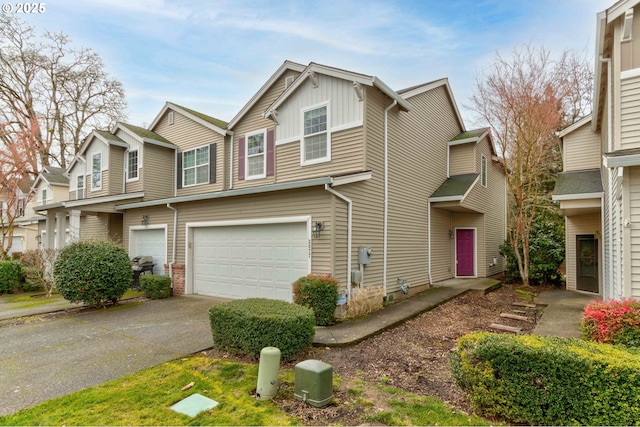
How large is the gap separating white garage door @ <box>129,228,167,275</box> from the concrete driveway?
318 centimetres

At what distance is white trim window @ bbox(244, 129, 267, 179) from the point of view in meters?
11.5

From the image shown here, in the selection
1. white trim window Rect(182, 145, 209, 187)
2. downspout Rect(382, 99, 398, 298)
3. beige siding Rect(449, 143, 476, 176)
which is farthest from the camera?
white trim window Rect(182, 145, 209, 187)

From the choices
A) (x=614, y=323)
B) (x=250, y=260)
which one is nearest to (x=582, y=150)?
(x=614, y=323)

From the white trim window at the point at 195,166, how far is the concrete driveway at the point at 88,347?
5932 millimetres

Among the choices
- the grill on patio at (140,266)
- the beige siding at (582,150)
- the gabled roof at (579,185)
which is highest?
the beige siding at (582,150)

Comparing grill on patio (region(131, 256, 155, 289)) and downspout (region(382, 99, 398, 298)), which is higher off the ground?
downspout (region(382, 99, 398, 298))

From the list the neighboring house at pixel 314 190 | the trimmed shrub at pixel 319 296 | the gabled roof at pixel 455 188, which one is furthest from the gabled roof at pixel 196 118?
the gabled roof at pixel 455 188

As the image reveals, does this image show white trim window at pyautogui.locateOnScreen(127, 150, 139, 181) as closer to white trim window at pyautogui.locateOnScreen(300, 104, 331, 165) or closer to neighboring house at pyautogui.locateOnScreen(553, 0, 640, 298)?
white trim window at pyautogui.locateOnScreen(300, 104, 331, 165)

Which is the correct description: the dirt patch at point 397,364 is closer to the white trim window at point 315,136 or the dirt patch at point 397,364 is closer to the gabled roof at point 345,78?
the white trim window at point 315,136

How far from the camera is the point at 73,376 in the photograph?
4.79 metres

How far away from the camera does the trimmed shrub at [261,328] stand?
5.07 m

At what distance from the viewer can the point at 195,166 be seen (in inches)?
546

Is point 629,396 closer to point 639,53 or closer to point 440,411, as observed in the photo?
point 440,411

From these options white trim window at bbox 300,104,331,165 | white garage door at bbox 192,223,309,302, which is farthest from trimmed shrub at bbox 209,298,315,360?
white trim window at bbox 300,104,331,165
